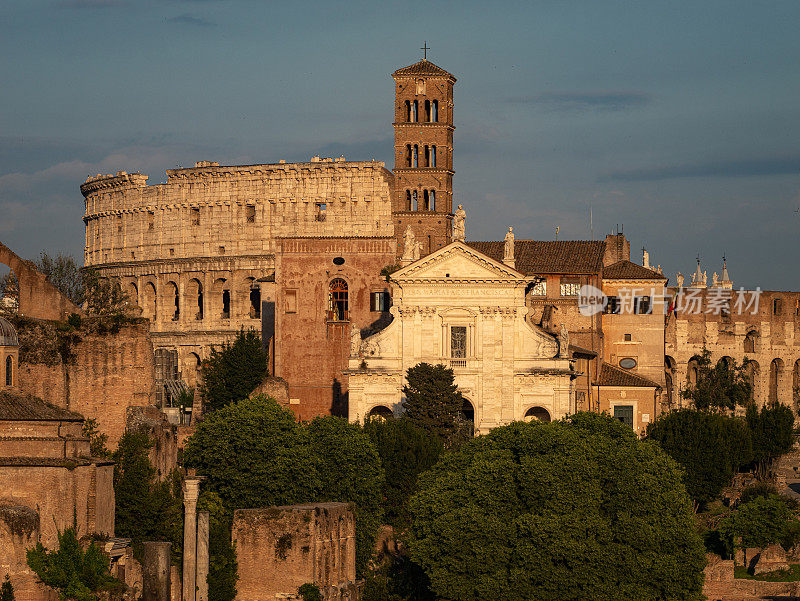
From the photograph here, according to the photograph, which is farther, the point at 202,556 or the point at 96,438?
the point at 96,438

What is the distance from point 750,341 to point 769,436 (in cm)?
2733

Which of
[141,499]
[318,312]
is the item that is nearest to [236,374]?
[318,312]

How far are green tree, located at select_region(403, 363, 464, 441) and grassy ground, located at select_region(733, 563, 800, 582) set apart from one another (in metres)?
12.6

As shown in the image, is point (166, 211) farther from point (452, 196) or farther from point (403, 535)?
point (403, 535)

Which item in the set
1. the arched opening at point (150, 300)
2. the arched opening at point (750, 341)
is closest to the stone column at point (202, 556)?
the arched opening at point (750, 341)

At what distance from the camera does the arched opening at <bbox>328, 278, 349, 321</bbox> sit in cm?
7350

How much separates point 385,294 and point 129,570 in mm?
32689

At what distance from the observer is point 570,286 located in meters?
80.9

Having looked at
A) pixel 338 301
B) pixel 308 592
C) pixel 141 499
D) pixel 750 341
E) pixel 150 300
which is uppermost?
pixel 150 300

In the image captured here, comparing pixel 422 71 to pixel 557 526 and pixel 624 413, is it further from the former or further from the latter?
pixel 557 526

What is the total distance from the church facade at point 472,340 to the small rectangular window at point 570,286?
11.5 metres

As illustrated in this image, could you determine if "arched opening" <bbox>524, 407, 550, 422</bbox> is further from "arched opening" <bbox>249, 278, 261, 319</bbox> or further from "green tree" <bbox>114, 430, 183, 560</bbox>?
"arched opening" <bbox>249, 278, 261, 319</bbox>

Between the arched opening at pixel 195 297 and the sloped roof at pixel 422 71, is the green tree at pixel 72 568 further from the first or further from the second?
the arched opening at pixel 195 297

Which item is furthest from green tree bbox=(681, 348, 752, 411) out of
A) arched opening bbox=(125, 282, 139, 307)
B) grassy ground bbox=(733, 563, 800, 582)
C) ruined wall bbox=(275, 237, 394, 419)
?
arched opening bbox=(125, 282, 139, 307)
